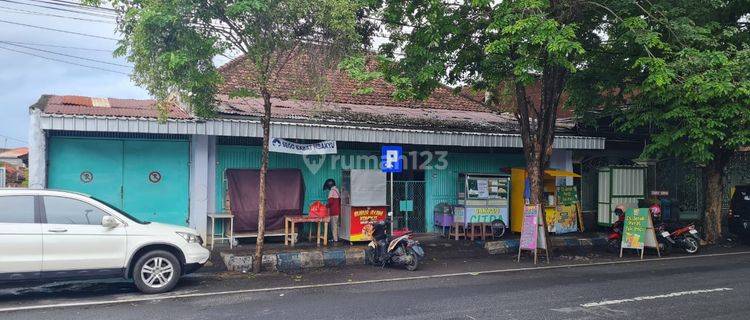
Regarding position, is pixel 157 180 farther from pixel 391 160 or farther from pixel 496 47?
pixel 496 47

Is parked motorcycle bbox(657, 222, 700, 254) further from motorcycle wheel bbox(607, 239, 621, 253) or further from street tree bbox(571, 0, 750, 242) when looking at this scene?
street tree bbox(571, 0, 750, 242)

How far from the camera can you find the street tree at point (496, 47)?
10.2m

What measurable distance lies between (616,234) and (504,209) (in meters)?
3.05

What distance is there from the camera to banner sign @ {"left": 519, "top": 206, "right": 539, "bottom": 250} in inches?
473

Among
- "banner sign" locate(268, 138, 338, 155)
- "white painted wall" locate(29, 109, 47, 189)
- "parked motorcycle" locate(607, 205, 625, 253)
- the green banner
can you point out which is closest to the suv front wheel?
"white painted wall" locate(29, 109, 47, 189)

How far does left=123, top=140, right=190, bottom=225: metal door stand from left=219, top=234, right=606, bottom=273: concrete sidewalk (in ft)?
5.74

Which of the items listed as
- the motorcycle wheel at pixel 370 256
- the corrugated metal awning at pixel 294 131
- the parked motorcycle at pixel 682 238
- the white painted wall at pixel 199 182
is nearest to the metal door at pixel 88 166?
the corrugated metal awning at pixel 294 131

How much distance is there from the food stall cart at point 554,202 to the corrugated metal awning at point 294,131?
1047 millimetres

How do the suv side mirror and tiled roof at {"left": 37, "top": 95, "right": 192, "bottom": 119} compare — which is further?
tiled roof at {"left": 37, "top": 95, "right": 192, "bottom": 119}

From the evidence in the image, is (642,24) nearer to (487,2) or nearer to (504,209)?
(487,2)

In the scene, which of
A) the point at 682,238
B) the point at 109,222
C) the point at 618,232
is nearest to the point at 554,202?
the point at 618,232

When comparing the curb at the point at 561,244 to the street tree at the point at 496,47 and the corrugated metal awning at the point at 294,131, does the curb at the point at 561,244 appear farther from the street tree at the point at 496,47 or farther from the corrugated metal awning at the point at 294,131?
the corrugated metal awning at the point at 294,131

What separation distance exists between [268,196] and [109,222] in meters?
5.70

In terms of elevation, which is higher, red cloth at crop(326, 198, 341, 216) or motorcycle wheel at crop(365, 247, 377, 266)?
red cloth at crop(326, 198, 341, 216)
